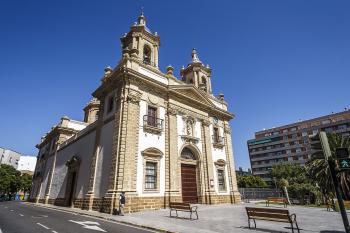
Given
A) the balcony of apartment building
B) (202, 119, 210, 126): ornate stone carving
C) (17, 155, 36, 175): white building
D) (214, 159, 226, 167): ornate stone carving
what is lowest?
(214, 159, 226, 167): ornate stone carving

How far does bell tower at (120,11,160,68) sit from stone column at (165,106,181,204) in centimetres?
642

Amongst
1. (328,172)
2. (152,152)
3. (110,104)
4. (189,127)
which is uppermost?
(110,104)

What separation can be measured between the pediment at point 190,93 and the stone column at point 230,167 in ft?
13.2

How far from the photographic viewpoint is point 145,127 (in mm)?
17047

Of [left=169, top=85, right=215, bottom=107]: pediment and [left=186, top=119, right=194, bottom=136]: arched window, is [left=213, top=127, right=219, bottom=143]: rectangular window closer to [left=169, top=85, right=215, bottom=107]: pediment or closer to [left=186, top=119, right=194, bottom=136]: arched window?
[left=169, top=85, right=215, bottom=107]: pediment

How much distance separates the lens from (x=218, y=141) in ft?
78.5

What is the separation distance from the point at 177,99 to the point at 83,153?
35.0 feet

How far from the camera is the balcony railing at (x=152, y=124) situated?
1727 centimetres

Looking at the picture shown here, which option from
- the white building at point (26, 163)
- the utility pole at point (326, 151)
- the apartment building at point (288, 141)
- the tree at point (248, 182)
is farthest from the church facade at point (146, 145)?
the white building at point (26, 163)

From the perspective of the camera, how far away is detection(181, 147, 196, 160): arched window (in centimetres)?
2002

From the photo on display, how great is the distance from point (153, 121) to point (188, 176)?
20.4ft

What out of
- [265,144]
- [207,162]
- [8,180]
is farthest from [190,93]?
[265,144]

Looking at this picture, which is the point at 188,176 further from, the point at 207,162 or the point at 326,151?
the point at 326,151

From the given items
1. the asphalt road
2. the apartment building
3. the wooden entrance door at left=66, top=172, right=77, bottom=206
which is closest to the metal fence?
the wooden entrance door at left=66, top=172, right=77, bottom=206
